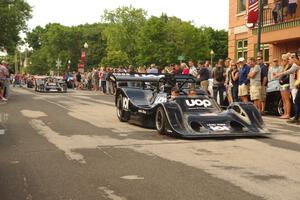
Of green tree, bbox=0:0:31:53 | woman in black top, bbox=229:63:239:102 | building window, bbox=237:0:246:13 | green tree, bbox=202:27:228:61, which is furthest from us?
green tree, bbox=202:27:228:61

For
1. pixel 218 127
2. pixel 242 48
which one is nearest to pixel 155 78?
pixel 218 127

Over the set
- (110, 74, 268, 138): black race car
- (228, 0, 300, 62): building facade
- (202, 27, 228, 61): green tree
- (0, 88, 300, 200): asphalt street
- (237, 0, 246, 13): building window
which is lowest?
(0, 88, 300, 200): asphalt street

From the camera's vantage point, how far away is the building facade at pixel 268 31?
23609 mm

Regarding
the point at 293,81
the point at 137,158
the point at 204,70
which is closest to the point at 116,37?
the point at 204,70

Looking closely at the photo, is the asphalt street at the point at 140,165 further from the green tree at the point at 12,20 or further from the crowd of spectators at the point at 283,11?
the green tree at the point at 12,20

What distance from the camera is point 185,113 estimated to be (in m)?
10.5

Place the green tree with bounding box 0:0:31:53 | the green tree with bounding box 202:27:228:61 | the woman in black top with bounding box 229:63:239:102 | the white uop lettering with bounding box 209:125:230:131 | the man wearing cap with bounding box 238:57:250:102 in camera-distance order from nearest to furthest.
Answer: the white uop lettering with bounding box 209:125:230:131 < the man wearing cap with bounding box 238:57:250:102 < the woman in black top with bounding box 229:63:239:102 < the green tree with bounding box 0:0:31:53 < the green tree with bounding box 202:27:228:61

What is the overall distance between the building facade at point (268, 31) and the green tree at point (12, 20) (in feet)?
43.5

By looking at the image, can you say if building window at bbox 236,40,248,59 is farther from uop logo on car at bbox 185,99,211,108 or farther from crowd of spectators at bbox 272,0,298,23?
uop logo on car at bbox 185,99,211,108

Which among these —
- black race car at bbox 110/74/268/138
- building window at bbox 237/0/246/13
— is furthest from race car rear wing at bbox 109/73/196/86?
building window at bbox 237/0/246/13

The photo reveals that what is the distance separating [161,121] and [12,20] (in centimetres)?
2469

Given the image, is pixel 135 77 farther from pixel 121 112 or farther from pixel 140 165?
pixel 140 165

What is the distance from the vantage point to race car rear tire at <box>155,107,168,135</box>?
10297 mm

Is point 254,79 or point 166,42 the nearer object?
point 254,79
